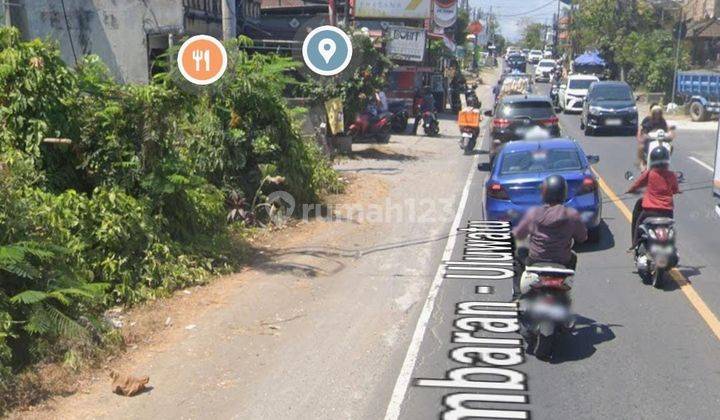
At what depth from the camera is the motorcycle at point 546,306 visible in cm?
753

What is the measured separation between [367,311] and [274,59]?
614 centimetres

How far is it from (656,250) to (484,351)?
9.52ft

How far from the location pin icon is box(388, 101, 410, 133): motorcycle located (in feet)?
45.8

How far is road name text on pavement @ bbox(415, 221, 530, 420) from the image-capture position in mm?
6562

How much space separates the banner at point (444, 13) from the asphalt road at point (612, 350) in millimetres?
33832

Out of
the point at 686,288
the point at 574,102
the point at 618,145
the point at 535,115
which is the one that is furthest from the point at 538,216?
the point at 574,102

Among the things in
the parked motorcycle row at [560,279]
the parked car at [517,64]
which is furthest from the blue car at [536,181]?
the parked car at [517,64]

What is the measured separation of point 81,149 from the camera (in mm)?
10023

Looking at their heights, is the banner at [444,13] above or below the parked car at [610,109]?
above

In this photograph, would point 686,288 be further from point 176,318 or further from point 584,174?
point 176,318

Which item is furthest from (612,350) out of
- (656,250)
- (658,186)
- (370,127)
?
(370,127)

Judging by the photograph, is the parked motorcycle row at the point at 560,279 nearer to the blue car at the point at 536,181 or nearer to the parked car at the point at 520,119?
the blue car at the point at 536,181

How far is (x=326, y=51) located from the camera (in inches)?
604

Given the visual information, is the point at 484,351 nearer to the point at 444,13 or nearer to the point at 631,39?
the point at 444,13
